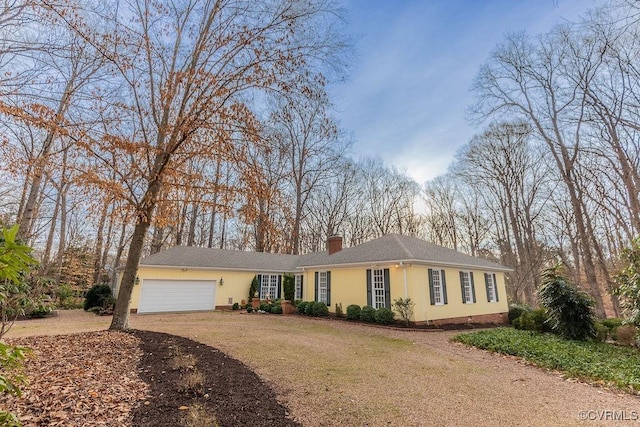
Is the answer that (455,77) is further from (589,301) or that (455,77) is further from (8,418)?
(8,418)

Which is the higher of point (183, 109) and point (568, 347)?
point (183, 109)

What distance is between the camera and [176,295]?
51.9ft

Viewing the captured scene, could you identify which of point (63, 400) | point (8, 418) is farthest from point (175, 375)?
point (8, 418)

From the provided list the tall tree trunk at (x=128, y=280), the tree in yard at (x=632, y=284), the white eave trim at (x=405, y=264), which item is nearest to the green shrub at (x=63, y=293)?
the tall tree trunk at (x=128, y=280)

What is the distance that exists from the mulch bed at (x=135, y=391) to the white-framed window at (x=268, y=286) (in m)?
12.7

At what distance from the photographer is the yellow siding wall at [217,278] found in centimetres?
1500

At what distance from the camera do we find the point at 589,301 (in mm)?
10055

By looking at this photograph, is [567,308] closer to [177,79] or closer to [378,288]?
[378,288]

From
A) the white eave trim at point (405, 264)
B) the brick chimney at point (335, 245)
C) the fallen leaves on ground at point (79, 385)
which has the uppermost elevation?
the brick chimney at point (335, 245)

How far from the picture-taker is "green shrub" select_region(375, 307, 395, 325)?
12164mm

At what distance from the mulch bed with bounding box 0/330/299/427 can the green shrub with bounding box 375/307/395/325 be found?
24.8 ft

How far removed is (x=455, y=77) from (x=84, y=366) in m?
12.7

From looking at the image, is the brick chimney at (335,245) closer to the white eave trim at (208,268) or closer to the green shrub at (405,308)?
the white eave trim at (208,268)

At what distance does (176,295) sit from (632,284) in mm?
17675
